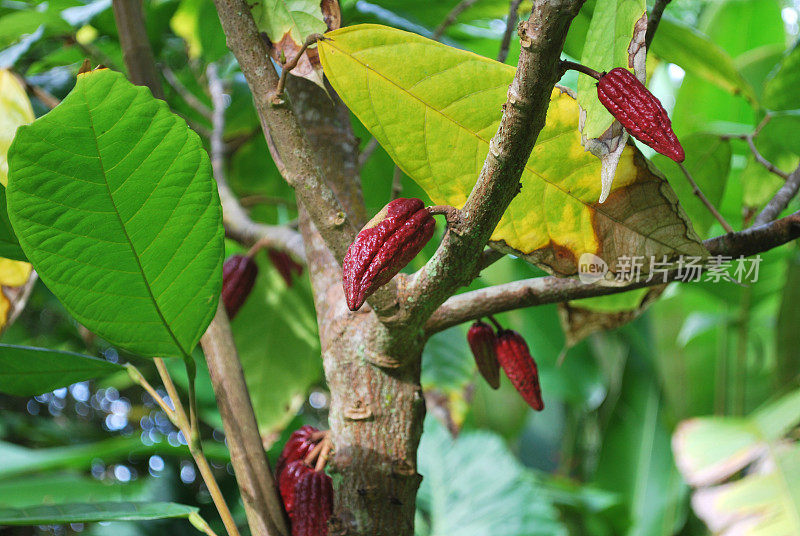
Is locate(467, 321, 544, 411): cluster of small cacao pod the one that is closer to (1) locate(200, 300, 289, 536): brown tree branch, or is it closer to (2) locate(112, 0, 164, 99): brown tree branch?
(1) locate(200, 300, 289, 536): brown tree branch

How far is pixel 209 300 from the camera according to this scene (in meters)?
0.43

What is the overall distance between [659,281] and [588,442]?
7.89 ft

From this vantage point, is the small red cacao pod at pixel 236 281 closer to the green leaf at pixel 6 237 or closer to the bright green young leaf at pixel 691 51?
the green leaf at pixel 6 237

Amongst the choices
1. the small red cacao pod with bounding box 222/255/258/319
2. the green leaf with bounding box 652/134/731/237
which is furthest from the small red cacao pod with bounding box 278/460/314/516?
the green leaf with bounding box 652/134/731/237

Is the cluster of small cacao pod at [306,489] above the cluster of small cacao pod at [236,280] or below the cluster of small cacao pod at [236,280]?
below

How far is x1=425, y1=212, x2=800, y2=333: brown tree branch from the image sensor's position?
41cm

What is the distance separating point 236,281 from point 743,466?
3.07ft

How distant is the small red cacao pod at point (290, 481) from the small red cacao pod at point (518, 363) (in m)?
0.17

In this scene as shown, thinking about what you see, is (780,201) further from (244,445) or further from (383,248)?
(244,445)

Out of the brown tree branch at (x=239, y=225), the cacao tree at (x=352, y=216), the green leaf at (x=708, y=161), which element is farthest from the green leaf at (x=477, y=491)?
the green leaf at (x=708, y=161)

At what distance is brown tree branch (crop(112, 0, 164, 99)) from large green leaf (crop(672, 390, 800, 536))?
101cm

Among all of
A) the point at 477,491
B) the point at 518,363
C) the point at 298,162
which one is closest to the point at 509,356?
the point at 518,363

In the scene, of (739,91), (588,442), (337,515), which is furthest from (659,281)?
(588,442)

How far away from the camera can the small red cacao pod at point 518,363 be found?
52cm
